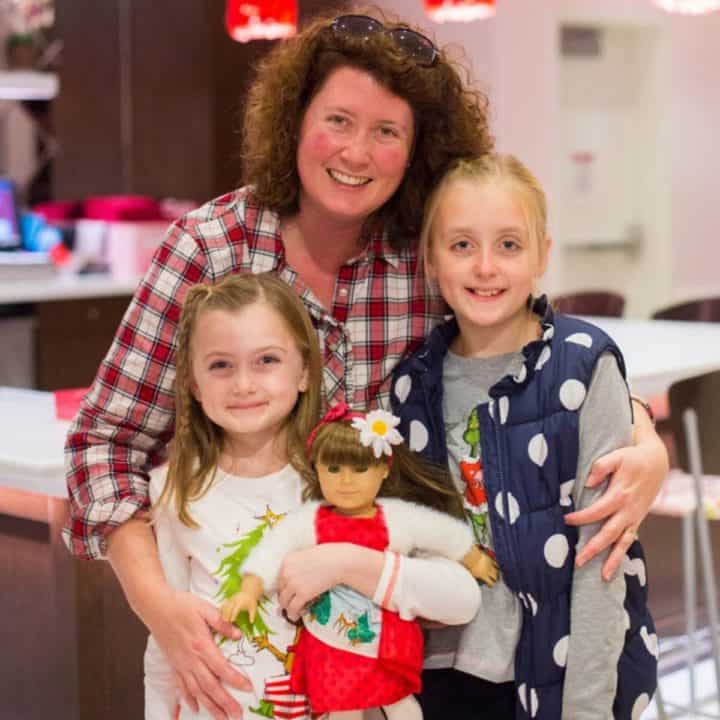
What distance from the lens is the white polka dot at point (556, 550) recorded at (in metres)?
1.66

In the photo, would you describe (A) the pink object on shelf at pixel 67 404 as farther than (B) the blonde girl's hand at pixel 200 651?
Yes

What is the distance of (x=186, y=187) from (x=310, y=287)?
15.3 feet

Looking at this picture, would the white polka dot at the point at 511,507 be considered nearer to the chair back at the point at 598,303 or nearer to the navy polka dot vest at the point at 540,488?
the navy polka dot vest at the point at 540,488

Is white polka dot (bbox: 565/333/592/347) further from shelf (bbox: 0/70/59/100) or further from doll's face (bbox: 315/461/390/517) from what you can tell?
shelf (bbox: 0/70/59/100)

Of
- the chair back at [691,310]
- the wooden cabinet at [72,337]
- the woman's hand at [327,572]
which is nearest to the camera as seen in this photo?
the woman's hand at [327,572]

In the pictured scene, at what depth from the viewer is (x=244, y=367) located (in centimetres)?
168

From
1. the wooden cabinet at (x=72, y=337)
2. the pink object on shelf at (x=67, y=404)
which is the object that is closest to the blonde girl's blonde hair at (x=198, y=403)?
the pink object on shelf at (x=67, y=404)

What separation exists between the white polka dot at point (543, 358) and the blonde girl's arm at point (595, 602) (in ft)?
0.21

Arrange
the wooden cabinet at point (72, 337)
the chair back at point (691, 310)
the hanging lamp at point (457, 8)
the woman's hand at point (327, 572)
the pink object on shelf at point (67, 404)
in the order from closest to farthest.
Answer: the woman's hand at point (327, 572), the pink object on shelf at point (67, 404), the chair back at point (691, 310), the hanging lamp at point (457, 8), the wooden cabinet at point (72, 337)

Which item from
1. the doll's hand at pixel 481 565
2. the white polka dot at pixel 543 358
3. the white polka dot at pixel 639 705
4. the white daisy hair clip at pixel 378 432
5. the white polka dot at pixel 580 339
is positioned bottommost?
the white polka dot at pixel 639 705

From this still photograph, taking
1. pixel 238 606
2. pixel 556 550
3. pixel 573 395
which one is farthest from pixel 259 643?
pixel 573 395

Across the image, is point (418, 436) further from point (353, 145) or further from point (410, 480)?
point (353, 145)

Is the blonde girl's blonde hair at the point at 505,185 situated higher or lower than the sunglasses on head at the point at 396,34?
lower

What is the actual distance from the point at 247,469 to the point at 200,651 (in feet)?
0.78
